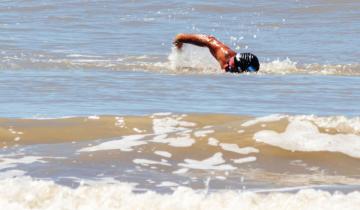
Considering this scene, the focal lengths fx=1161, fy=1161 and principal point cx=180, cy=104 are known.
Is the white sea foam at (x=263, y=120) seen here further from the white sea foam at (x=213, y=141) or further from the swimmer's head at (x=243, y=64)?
the swimmer's head at (x=243, y=64)

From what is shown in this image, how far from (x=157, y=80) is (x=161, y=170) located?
5.65 meters

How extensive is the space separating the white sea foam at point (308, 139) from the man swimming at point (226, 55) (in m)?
5.23

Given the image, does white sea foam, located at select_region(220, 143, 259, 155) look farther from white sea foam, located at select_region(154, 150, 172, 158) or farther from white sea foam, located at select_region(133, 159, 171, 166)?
white sea foam, located at select_region(133, 159, 171, 166)

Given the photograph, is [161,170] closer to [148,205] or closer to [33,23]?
[148,205]

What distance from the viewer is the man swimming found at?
14.3 metres

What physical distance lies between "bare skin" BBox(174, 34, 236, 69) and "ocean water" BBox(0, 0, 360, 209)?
0.15 m

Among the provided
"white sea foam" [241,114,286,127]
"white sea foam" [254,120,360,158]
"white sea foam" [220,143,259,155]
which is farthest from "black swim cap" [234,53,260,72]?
"white sea foam" [220,143,259,155]

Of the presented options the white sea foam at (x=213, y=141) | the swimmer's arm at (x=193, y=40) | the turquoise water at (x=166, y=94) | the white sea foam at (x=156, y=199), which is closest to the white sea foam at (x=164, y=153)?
the white sea foam at (x=213, y=141)

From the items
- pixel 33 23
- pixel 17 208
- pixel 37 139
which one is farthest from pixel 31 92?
pixel 33 23

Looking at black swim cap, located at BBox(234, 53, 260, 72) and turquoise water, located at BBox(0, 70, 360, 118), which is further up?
black swim cap, located at BBox(234, 53, 260, 72)

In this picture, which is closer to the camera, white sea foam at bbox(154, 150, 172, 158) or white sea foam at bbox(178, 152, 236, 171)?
white sea foam at bbox(178, 152, 236, 171)

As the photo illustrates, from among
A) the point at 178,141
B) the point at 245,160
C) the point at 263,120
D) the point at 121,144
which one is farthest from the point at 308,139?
the point at 121,144

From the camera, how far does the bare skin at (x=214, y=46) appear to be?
1484 centimetres

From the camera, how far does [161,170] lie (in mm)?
7875
